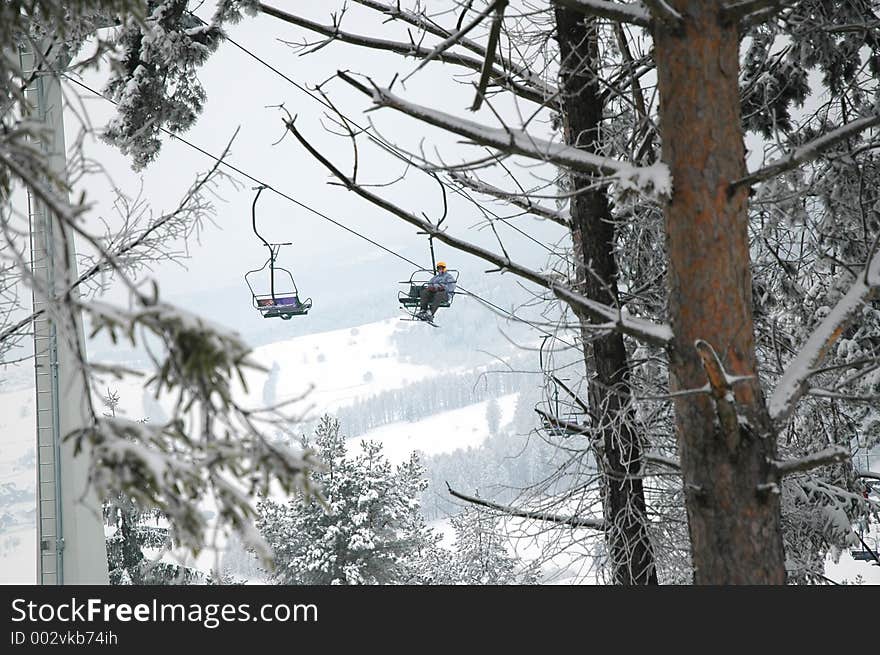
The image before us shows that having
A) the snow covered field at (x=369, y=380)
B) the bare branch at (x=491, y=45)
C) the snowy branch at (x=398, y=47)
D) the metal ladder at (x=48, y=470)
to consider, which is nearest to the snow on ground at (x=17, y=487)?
the metal ladder at (x=48, y=470)

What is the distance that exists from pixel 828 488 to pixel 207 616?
268cm

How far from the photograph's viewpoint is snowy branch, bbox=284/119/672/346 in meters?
2.27

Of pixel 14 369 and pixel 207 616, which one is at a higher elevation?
pixel 14 369

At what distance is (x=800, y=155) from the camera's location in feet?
7.54

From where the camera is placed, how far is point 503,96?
3637mm

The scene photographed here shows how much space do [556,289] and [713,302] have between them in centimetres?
42

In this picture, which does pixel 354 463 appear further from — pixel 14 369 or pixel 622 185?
pixel 622 185

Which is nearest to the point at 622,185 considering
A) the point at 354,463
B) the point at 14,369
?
the point at 14,369

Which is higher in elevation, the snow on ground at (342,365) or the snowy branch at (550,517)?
the snow on ground at (342,365)

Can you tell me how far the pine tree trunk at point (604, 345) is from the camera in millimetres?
3346

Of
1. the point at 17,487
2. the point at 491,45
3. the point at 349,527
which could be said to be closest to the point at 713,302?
the point at 491,45

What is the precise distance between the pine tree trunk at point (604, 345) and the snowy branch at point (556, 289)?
18.9 inches

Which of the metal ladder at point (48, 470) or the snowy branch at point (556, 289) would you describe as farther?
the metal ladder at point (48, 470)

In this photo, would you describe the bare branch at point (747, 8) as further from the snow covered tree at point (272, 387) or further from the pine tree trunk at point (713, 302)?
the snow covered tree at point (272, 387)
